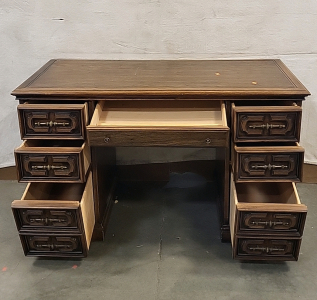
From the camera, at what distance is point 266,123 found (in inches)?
67.4

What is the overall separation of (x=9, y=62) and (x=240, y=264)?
1494mm

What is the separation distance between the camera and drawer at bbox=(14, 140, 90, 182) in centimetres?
175

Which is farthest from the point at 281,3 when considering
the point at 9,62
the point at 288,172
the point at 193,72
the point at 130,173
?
the point at 9,62

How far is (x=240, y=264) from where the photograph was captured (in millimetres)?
1882

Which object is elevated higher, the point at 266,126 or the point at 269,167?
the point at 266,126

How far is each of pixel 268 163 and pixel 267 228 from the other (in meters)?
0.25

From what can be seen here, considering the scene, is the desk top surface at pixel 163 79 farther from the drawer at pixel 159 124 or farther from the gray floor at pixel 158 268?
the gray floor at pixel 158 268

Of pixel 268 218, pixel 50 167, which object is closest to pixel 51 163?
pixel 50 167

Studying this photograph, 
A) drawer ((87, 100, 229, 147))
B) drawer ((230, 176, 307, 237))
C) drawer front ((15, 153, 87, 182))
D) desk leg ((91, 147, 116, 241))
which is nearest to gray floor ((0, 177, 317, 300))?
desk leg ((91, 147, 116, 241))

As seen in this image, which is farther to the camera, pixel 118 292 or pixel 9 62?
pixel 9 62

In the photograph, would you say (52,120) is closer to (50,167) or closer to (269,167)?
(50,167)

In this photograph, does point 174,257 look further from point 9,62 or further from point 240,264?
point 9,62

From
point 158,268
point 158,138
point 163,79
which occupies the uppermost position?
point 163,79

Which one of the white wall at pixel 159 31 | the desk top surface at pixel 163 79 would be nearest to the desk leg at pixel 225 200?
the desk top surface at pixel 163 79
